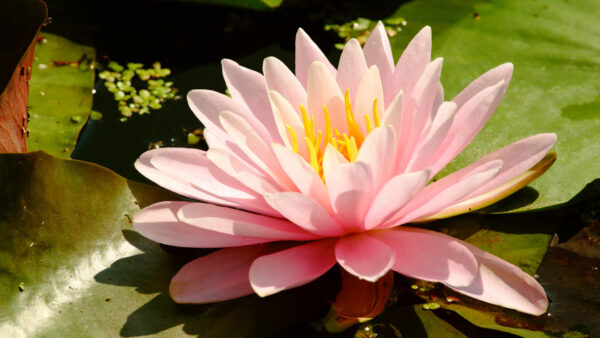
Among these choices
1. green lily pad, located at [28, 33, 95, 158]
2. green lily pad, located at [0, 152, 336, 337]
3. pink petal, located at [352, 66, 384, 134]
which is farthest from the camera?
green lily pad, located at [28, 33, 95, 158]

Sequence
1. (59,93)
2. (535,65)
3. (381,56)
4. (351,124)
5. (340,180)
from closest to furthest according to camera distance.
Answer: (340,180), (351,124), (381,56), (535,65), (59,93)

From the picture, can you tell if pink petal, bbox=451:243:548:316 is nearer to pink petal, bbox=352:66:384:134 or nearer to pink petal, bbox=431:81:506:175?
pink petal, bbox=431:81:506:175

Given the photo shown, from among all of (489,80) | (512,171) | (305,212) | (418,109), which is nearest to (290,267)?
(305,212)

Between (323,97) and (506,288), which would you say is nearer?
(506,288)

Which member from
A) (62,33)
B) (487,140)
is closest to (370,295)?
(487,140)

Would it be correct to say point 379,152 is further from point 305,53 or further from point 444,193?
point 305,53

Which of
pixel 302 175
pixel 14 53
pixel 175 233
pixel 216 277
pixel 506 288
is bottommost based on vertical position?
pixel 506 288

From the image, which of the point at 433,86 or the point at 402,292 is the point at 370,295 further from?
the point at 433,86

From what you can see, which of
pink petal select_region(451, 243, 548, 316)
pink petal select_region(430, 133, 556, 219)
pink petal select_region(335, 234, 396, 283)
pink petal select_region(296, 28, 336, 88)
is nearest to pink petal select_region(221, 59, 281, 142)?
pink petal select_region(296, 28, 336, 88)
